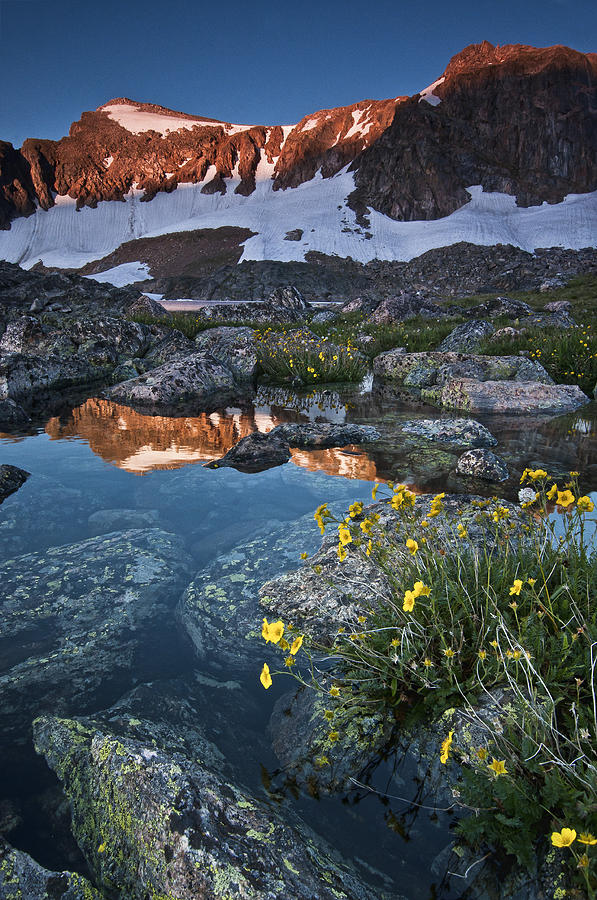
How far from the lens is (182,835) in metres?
1.91

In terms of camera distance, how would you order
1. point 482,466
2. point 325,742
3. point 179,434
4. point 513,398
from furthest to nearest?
point 513,398
point 179,434
point 482,466
point 325,742

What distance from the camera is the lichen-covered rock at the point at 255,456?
7.58 meters

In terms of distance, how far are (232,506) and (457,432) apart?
4.47 m

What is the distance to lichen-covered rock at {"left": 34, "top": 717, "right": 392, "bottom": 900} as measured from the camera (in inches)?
70.7

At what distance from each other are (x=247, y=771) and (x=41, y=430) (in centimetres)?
909

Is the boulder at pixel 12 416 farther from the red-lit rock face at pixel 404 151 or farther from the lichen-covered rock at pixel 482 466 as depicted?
the red-lit rock face at pixel 404 151

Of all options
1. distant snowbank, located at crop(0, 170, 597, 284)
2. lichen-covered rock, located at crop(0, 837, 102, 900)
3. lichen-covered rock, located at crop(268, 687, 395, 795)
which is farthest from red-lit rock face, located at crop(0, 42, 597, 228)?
lichen-covered rock, located at crop(0, 837, 102, 900)

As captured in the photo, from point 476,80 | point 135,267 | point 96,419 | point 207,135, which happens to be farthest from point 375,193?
point 96,419

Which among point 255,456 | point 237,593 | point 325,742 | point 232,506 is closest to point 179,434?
point 255,456

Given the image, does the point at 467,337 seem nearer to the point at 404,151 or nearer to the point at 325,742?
the point at 325,742

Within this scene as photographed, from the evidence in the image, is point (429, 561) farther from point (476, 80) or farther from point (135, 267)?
point (476, 80)

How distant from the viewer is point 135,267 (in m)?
123

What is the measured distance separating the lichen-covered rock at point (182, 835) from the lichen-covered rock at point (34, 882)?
16cm

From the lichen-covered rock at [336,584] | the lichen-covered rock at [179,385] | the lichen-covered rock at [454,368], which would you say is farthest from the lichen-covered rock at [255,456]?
the lichen-covered rock at [454,368]
